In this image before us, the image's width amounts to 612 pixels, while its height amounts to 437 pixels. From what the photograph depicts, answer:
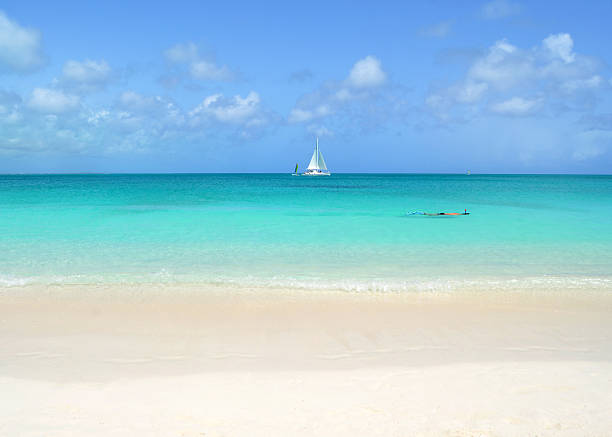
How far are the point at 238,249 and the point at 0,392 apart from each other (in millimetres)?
8728

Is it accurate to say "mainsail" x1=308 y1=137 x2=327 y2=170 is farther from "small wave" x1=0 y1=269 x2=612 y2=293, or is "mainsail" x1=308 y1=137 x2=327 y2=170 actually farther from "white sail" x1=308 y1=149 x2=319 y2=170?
"small wave" x1=0 y1=269 x2=612 y2=293

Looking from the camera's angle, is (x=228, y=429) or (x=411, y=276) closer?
(x=228, y=429)

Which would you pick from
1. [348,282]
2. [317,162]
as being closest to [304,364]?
[348,282]

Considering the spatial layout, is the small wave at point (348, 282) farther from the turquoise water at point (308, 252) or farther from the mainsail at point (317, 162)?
the mainsail at point (317, 162)

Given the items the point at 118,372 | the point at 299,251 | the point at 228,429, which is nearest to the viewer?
the point at 228,429

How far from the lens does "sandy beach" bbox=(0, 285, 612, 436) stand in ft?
12.9

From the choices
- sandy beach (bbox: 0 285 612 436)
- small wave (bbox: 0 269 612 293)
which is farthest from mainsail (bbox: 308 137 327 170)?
sandy beach (bbox: 0 285 612 436)

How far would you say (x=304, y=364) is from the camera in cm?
526

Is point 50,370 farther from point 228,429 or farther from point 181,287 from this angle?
point 181,287

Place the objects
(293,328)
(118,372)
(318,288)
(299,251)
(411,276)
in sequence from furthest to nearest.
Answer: (299,251)
(411,276)
(318,288)
(293,328)
(118,372)

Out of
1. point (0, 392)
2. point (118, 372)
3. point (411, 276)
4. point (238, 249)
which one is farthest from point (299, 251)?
point (0, 392)

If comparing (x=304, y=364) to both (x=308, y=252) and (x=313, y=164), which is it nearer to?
(x=308, y=252)

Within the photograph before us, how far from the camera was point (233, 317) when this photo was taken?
7.02 m

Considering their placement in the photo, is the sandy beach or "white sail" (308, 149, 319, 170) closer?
the sandy beach
